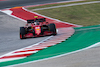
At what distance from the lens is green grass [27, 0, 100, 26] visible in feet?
60.0

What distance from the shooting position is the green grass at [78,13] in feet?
60.0

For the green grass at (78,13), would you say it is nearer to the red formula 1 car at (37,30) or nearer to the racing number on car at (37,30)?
the red formula 1 car at (37,30)

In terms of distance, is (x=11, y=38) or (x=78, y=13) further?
(x=78, y=13)

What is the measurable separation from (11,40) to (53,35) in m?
2.52

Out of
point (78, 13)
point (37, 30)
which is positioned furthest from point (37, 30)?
point (78, 13)

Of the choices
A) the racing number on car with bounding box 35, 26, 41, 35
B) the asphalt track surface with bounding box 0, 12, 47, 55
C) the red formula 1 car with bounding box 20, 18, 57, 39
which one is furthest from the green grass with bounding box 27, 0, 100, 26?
the racing number on car with bounding box 35, 26, 41, 35

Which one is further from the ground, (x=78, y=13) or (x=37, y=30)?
(x=78, y=13)

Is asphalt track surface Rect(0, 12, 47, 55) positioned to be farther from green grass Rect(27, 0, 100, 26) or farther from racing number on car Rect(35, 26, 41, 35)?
green grass Rect(27, 0, 100, 26)

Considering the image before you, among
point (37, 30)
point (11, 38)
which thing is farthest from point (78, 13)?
point (11, 38)

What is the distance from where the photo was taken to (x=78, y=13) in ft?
69.1

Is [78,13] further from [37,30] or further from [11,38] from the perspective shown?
[11,38]

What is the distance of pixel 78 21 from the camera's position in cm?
1800

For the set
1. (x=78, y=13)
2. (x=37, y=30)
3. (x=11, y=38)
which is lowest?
(x=11, y=38)

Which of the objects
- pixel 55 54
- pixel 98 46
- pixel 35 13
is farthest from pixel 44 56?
pixel 35 13
